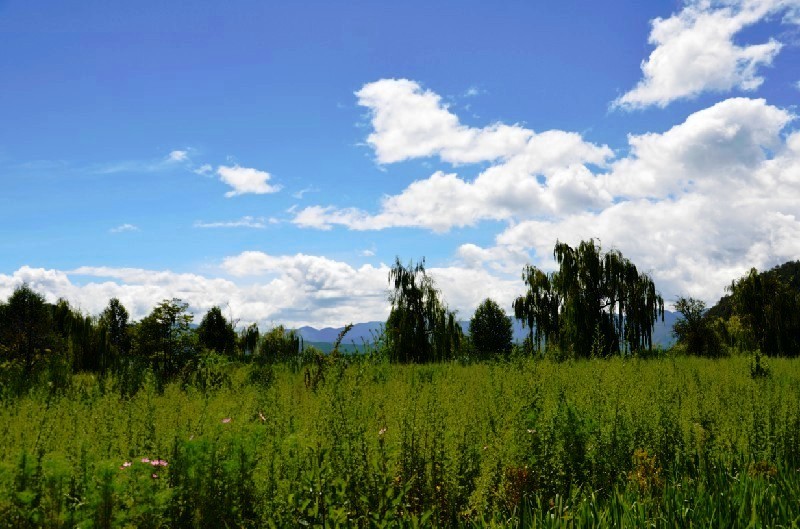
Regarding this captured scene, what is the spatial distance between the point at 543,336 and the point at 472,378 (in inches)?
539

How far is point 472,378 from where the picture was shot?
10.4 meters

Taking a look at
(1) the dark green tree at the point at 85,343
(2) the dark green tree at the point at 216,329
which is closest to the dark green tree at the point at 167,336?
(1) the dark green tree at the point at 85,343

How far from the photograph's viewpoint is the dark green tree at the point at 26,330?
12695 millimetres

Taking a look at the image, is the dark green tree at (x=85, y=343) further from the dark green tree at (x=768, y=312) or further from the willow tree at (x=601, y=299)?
the dark green tree at (x=768, y=312)

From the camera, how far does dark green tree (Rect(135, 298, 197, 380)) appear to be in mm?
13422

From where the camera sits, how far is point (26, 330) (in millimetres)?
12773

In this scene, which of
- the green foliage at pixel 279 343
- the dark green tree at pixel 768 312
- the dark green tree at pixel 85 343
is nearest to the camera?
the dark green tree at pixel 85 343

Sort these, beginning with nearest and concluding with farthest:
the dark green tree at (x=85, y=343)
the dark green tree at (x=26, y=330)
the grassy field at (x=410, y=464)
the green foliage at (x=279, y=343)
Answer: the grassy field at (x=410, y=464) < the dark green tree at (x=26, y=330) < the dark green tree at (x=85, y=343) < the green foliage at (x=279, y=343)

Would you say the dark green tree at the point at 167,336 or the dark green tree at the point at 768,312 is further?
the dark green tree at the point at 768,312

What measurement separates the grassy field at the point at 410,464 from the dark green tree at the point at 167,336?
19.6 ft

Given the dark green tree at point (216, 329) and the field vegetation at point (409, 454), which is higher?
the dark green tree at point (216, 329)

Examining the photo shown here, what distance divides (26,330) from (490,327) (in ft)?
109

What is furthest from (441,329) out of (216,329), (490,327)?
(490,327)

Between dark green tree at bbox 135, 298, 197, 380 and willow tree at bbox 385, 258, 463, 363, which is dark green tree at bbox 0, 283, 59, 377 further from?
willow tree at bbox 385, 258, 463, 363
